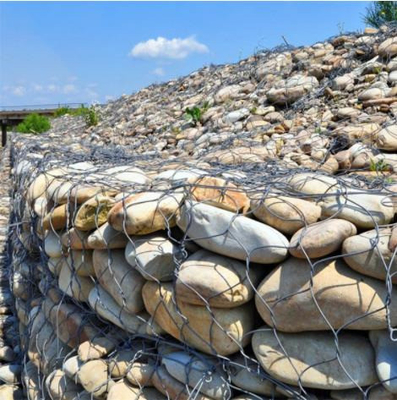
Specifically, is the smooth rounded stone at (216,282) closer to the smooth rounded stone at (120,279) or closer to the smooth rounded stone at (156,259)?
the smooth rounded stone at (156,259)

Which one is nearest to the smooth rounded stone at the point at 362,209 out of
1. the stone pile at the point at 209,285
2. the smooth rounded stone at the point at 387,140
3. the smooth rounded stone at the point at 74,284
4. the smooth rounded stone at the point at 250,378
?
the stone pile at the point at 209,285

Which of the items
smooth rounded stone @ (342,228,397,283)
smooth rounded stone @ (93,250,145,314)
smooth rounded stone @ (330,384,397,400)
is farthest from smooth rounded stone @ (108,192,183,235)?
smooth rounded stone @ (330,384,397,400)

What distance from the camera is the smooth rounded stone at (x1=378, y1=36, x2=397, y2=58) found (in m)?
5.25

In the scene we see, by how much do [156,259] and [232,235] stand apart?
313 millimetres

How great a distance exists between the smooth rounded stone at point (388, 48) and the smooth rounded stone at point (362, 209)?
4036mm

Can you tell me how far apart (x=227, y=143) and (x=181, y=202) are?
2801 mm

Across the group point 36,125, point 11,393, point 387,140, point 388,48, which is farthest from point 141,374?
point 36,125

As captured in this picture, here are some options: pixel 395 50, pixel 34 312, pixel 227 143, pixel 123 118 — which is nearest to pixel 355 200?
pixel 34 312

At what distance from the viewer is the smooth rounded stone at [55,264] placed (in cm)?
250

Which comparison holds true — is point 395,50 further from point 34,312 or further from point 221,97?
point 34,312

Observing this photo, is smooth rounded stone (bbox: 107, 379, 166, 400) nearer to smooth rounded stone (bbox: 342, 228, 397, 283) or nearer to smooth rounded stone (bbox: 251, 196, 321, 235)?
smooth rounded stone (bbox: 251, 196, 321, 235)

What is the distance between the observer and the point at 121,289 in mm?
1997

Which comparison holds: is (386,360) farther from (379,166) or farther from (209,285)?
(379,166)

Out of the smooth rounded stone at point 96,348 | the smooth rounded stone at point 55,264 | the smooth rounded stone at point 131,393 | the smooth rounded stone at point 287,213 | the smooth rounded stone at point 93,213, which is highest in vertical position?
the smooth rounded stone at point 287,213
